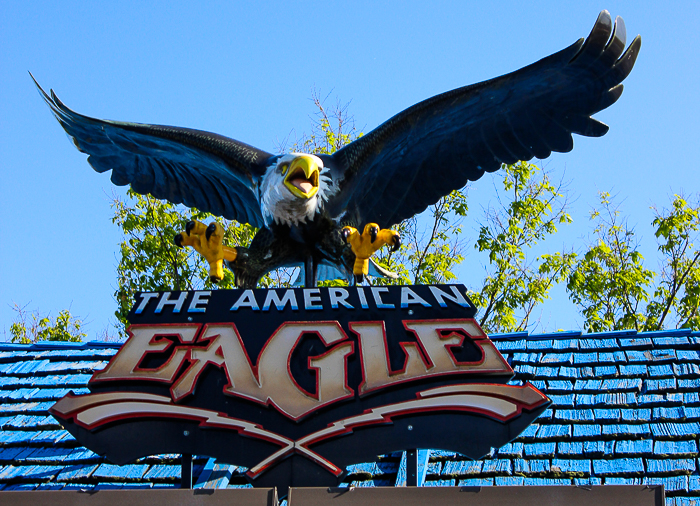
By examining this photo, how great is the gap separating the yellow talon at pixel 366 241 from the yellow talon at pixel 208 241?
3.33 feet

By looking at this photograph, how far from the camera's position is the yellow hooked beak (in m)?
6.73

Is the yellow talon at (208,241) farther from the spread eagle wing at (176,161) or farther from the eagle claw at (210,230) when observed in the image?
the spread eagle wing at (176,161)

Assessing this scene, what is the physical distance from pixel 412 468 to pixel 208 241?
2614mm

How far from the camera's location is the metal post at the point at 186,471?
545 cm

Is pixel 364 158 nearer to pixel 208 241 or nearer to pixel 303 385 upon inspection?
pixel 208 241

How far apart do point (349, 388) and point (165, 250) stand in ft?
35.2

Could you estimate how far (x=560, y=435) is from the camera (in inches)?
226

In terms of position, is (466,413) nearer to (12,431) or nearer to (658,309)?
(12,431)

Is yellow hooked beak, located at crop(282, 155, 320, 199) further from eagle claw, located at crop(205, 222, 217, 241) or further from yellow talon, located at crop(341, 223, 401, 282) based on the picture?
eagle claw, located at crop(205, 222, 217, 241)

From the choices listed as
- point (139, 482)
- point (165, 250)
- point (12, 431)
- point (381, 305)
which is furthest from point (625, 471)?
point (165, 250)

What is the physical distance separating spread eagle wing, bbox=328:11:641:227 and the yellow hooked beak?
441mm

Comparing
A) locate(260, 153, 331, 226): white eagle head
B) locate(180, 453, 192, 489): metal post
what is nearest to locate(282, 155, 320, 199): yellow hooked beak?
locate(260, 153, 331, 226): white eagle head

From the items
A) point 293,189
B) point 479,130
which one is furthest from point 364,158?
point 479,130

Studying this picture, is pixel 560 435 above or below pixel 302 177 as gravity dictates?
below
